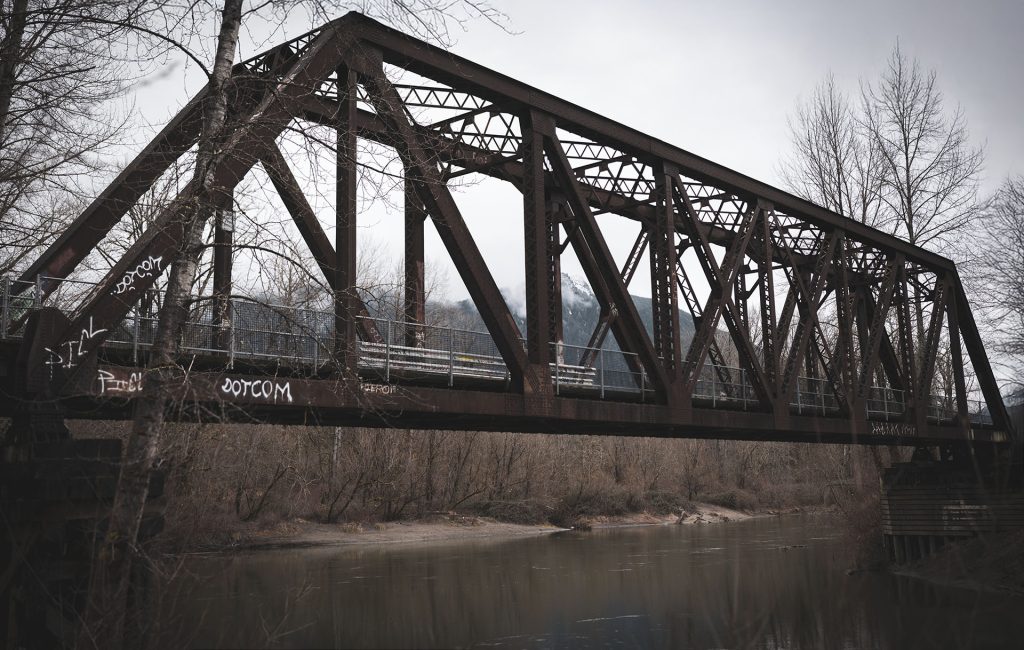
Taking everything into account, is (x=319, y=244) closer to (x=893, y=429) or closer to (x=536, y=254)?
(x=536, y=254)

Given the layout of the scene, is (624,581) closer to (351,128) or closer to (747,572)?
(747,572)

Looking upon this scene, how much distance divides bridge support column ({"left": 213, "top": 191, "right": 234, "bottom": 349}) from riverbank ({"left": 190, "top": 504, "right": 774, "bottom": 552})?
14125 millimetres

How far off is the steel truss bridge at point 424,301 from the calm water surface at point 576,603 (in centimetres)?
293

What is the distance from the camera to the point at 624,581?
24.5 meters

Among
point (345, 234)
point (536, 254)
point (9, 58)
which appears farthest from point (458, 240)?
point (9, 58)

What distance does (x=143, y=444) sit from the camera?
32.0 ft

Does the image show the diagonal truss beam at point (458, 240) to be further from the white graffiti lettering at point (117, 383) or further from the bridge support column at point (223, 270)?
the white graffiti lettering at point (117, 383)

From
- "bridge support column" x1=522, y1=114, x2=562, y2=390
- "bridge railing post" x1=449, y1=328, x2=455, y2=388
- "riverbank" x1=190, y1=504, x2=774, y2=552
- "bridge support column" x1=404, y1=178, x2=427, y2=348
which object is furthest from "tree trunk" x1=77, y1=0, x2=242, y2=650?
"riverbank" x1=190, y1=504, x2=774, y2=552

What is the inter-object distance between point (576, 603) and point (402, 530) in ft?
63.8

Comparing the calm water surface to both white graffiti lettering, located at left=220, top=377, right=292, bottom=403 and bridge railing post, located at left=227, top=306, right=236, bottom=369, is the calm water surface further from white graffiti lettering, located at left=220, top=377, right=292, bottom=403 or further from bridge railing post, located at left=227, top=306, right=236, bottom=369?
bridge railing post, located at left=227, top=306, right=236, bottom=369

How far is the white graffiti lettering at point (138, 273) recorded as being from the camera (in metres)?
11.3

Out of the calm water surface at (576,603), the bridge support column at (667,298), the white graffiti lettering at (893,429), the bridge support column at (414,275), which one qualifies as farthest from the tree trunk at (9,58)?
the white graffiti lettering at (893,429)

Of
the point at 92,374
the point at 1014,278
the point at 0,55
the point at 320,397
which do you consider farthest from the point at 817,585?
the point at 0,55

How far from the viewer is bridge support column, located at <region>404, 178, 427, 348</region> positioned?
18062 millimetres
